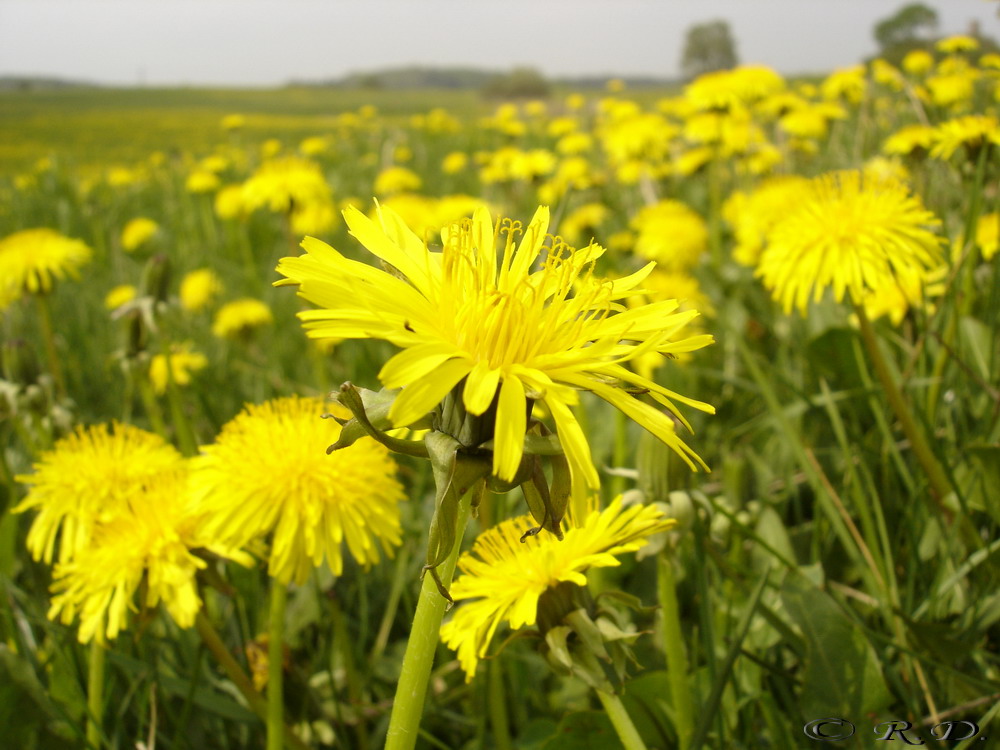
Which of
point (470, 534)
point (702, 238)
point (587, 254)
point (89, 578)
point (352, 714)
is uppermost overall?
point (587, 254)

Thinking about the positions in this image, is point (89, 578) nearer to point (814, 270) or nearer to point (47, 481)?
point (47, 481)

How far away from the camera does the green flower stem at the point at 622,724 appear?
0.82 m

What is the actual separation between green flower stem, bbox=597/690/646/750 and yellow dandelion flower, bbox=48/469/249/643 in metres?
0.54

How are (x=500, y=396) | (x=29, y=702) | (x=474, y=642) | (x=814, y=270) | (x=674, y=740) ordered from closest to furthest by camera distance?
(x=500, y=396), (x=474, y=642), (x=29, y=702), (x=674, y=740), (x=814, y=270)

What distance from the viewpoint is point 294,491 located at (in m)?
1.05

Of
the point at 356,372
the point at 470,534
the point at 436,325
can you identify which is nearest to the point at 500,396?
the point at 436,325

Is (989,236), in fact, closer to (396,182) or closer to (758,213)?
(758,213)

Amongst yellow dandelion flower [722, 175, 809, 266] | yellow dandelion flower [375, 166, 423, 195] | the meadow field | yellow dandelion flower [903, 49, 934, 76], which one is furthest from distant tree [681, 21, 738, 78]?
the meadow field

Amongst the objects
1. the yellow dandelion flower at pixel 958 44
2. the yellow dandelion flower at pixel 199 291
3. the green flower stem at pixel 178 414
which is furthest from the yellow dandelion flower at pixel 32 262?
the yellow dandelion flower at pixel 958 44

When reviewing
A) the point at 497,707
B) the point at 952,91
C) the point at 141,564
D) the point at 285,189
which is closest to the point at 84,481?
the point at 141,564

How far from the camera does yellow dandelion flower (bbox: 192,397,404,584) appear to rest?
1.02 m

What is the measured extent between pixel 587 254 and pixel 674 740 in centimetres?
78

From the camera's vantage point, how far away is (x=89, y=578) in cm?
108

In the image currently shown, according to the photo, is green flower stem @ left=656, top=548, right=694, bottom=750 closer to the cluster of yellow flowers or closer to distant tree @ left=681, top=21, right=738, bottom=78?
the cluster of yellow flowers
